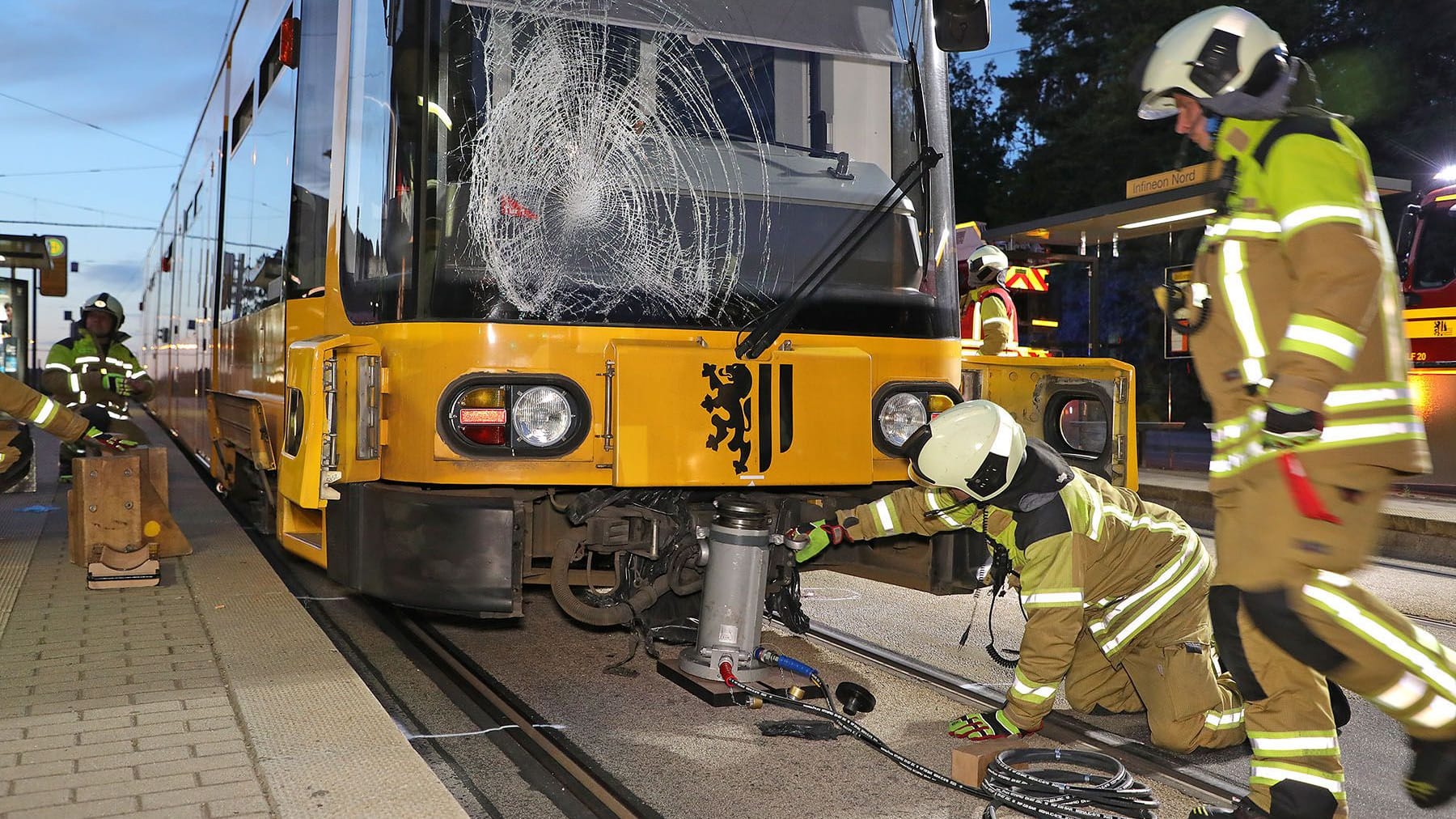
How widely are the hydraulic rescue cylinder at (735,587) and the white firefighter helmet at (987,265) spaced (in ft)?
16.0

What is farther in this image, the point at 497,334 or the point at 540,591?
the point at 540,591

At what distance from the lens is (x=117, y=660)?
483 cm

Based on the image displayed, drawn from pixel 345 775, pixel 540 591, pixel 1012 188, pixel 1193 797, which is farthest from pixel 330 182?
pixel 1012 188

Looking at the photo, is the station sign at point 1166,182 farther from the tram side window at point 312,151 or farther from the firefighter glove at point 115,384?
the firefighter glove at point 115,384

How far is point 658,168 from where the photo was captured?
480 centimetres

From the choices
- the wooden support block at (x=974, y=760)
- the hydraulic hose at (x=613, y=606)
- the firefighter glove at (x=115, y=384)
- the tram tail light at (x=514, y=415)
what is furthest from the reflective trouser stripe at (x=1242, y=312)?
the firefighter glove at (x=115, y=384)

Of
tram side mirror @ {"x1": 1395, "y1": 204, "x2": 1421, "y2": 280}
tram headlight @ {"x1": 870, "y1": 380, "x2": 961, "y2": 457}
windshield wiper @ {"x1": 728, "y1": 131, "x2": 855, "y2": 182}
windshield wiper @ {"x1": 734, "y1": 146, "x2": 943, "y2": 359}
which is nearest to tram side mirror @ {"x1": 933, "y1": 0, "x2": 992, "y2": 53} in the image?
windshield wiper @ {"x1": 734, "y1": 146, "x2": 943, "y2": 359}

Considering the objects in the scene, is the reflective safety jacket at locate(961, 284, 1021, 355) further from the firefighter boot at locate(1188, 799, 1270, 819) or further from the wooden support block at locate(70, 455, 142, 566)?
the wooden support block at locate(70, 455, 142, 566)

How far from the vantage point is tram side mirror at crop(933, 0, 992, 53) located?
512 cm

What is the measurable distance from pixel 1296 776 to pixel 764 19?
329 cm

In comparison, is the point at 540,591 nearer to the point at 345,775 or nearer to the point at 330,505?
the point at 330,505

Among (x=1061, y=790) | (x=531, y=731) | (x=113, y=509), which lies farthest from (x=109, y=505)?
(x=1061, y=790)

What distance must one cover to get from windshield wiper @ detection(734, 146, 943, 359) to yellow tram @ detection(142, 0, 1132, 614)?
13 millimetres

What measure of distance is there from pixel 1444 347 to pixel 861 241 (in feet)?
29.2
